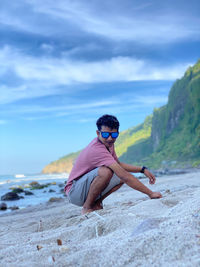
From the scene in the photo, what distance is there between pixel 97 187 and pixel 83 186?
0.20 m

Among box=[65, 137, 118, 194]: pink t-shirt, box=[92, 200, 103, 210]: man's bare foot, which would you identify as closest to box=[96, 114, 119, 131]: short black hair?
box=[65, 137, 118, 194]: pink t-shirt

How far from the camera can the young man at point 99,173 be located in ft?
12.0

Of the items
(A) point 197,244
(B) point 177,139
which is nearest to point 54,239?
(A) point 197,244

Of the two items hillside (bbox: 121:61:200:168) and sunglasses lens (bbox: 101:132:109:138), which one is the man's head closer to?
sunglasses lens (bbox: 101:132:109:138)

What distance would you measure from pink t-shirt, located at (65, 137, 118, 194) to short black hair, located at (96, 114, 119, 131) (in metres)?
0.23

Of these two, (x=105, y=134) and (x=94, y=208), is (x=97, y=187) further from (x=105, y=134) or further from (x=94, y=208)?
(x=105, y=134)

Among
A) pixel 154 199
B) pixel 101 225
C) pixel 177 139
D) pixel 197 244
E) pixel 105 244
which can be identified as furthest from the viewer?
pixel 177 139

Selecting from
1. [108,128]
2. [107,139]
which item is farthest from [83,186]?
[108,128]

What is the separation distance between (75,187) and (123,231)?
186 cm

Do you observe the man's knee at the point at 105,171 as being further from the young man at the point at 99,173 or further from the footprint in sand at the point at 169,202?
the footprint in sand at the point at 169,202

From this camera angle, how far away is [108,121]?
150 inches

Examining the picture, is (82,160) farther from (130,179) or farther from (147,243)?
(147,243)

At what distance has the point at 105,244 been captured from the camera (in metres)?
2.06

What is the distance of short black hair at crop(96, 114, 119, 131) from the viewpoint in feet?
12.5
